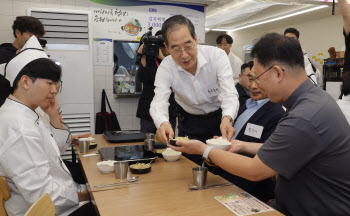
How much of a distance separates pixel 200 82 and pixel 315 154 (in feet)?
4.25

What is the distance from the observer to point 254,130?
2.06 meters

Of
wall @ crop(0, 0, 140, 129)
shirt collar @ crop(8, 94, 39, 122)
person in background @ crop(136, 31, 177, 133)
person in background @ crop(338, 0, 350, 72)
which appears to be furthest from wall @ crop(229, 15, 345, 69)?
shirt collar @ crop(8, 94, 39, 122)

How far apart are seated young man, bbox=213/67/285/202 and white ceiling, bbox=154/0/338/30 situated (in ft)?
9.74

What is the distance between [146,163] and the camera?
179 centimetres

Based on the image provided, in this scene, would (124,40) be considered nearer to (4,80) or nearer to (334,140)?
(4,80)

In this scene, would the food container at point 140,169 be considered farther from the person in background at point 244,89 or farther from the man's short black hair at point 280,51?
the person in background at point 244,89

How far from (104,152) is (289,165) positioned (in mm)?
1267

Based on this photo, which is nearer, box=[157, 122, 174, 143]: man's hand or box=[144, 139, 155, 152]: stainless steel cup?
box=[157, 122, 174, 143]: man's hand

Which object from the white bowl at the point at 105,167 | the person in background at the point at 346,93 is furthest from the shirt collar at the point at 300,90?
the white bowl at the point at 105,167

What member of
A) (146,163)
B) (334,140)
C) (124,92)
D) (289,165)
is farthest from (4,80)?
(124,92)

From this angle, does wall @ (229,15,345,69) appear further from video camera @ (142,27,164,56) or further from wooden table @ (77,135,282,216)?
wooden table @ (77,135,282,216)

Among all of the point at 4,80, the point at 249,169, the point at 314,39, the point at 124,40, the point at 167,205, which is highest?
the point at 314,39

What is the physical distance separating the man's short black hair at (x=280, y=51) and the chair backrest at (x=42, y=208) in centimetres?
107

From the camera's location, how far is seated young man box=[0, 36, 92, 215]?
140cm
